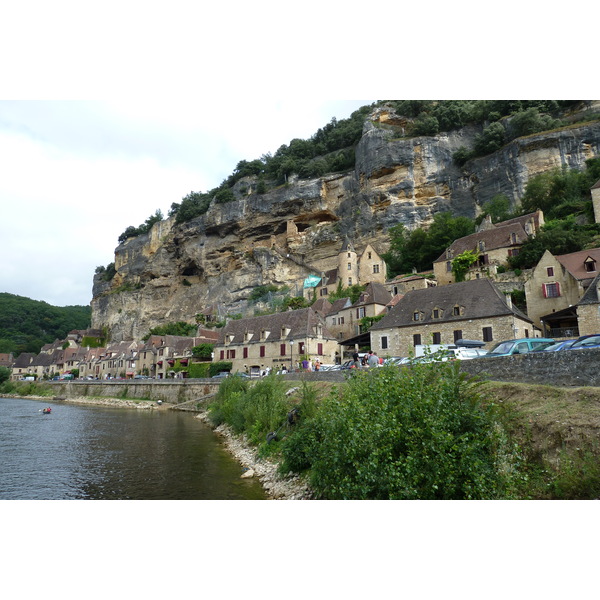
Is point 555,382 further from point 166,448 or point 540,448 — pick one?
point 166,448

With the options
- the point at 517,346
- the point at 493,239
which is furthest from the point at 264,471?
the point at 493,239

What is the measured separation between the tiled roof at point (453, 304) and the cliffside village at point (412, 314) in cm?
6

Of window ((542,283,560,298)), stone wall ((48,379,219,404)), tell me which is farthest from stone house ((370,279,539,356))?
stone wall ((48,379,219,404))

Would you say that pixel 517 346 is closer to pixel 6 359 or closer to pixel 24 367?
pixel 24 367

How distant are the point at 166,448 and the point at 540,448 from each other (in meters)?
16.3

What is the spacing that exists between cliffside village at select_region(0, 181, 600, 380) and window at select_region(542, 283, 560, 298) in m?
0.06

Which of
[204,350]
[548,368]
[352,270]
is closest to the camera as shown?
[548,368]

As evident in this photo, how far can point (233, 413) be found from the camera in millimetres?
22859

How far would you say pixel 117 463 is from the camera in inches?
656

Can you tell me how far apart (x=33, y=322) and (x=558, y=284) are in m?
118

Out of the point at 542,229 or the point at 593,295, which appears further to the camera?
the point at 542,229

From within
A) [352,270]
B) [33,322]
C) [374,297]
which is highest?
[352,270]

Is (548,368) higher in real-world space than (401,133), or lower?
lower

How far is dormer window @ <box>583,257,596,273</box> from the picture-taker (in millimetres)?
29422
